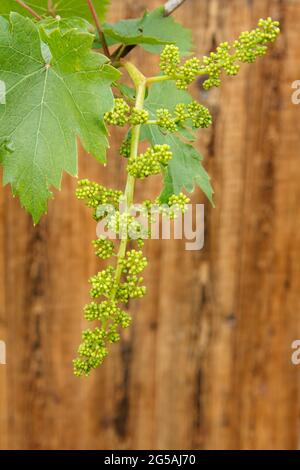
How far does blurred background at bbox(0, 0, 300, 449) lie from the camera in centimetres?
182

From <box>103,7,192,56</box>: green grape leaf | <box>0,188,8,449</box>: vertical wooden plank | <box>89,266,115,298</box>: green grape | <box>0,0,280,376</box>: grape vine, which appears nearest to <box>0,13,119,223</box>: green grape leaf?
<box>0,0,280,376</box>: grape vine

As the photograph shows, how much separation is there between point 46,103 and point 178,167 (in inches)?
5.9

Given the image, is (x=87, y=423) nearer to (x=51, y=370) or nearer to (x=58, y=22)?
(x=51, y=370)

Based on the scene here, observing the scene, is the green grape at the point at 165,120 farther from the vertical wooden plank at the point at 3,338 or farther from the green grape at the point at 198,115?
the vertical wooden plank at the point at 3,338

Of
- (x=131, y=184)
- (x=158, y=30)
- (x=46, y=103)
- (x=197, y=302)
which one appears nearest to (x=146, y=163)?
(x=131, y=184)

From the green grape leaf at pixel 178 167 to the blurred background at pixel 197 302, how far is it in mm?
1099

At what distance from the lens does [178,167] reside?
67 centimetres

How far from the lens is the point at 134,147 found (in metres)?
0.52

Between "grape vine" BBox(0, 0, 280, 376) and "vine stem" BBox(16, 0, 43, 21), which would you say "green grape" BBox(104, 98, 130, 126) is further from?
"vine stem" BBox(16, 0, 43, 21)

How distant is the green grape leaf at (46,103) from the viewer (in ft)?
1.82

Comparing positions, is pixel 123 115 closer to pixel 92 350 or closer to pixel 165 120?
pixel 165 120

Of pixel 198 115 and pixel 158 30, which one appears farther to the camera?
pixel 158 30

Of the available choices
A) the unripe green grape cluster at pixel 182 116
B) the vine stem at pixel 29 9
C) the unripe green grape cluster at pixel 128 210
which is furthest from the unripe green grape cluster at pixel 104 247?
the vine stem at pixel 29 9

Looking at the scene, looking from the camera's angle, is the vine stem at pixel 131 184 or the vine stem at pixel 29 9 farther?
the vine stem at pixel 29 9
